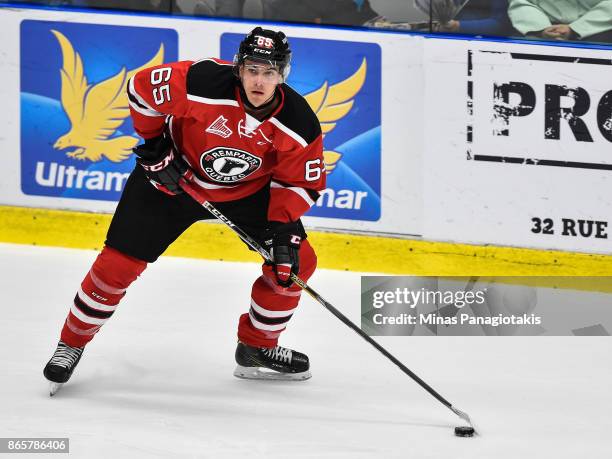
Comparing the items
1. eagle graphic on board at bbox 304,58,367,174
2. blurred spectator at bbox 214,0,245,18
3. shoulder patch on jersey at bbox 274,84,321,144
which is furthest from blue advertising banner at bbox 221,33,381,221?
shoulder patch on jersey at bbox 274,84,321,144

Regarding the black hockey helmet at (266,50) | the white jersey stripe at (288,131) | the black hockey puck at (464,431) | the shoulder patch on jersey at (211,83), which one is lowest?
the black hockey puck at (464,431)

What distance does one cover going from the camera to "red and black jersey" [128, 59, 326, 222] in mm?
3828

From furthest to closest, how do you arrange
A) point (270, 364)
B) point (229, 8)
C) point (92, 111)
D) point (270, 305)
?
point (92, 111) → point (229, 8) → point (270, 364) → point (270, 305)

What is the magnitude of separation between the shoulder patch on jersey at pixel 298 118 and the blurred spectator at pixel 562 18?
174 centimetres

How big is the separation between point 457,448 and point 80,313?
4.07 ft

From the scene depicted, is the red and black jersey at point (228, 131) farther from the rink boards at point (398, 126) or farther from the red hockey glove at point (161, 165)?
the rink boards at point (398, 126)

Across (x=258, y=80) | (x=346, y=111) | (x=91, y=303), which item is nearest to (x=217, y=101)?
(x=258, y=80)

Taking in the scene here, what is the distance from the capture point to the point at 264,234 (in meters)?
3.99

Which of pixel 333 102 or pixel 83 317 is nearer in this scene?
pixel 83 317

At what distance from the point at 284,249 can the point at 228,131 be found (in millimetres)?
398

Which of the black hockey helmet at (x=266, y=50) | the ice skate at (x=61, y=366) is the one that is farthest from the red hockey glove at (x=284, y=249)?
the ice skate at (x=61, y=366)

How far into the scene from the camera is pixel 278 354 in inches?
169

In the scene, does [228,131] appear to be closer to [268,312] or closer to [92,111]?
[268,312]

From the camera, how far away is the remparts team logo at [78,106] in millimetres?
5668
